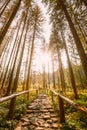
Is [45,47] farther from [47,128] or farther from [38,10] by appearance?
[47,128]

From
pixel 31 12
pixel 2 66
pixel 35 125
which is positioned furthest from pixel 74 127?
pixel 2 66

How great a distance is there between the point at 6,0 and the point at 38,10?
12.5ft

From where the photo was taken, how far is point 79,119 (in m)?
5.52

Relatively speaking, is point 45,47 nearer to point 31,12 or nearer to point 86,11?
point 31,12

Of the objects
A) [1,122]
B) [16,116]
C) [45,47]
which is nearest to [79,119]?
[16,116]

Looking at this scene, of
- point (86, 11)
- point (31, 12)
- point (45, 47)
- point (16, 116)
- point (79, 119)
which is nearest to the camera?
point (79, 119)

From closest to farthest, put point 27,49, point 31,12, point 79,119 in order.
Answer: point 79,119 → point 31,12 → point 27,49

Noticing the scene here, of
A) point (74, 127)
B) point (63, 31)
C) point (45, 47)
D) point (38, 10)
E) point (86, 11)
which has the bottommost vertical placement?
point (74, 127)

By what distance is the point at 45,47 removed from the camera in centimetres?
2995

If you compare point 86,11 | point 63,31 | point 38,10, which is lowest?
point 86,11

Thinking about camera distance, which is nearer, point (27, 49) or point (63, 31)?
point (63, 31)

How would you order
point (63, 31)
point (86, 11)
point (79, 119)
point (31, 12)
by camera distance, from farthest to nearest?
point (63, 31), point (31, 12), point (86, 11), point (79, 119)

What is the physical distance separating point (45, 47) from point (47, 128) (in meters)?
26.3

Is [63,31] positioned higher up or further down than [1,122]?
higher up
